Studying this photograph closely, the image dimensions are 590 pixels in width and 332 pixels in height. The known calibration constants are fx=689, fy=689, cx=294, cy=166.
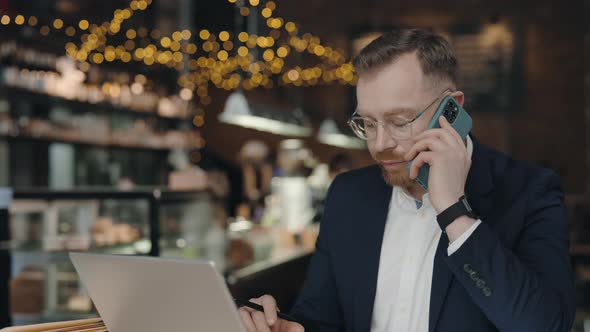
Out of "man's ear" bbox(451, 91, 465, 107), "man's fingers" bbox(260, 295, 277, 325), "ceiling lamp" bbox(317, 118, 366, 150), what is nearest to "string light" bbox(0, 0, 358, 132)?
"ceiling lamp" bbox(317, 118, 366, 150)

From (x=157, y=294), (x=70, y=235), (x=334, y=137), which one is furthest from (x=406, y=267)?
(x=334, y=137)

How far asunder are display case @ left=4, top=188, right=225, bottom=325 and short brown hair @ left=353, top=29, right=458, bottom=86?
2.23 metres

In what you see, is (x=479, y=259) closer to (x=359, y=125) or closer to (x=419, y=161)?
(x=419, y=161)

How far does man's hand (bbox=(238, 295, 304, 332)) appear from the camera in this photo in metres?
1.34

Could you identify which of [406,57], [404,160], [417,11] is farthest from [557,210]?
[417,11]

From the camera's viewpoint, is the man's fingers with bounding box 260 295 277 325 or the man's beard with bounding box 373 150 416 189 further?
the man's beard with bounding box 373 150 416 189

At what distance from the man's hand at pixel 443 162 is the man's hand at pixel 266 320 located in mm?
384

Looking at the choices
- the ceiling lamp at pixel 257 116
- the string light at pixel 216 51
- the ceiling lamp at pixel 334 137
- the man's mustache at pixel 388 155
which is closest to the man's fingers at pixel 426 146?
the man's mustache at pixel 388 155

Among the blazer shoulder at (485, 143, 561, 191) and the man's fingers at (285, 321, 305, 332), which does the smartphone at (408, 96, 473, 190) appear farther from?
the man's fingers at (285, 321, 305, 332)

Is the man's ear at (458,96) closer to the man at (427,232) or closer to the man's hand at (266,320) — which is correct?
the man at (427,232)

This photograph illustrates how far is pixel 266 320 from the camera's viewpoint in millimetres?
1363

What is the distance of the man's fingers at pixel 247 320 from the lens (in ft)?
4.33

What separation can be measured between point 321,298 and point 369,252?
188 millimetres

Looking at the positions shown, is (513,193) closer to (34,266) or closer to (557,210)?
(557,210)
